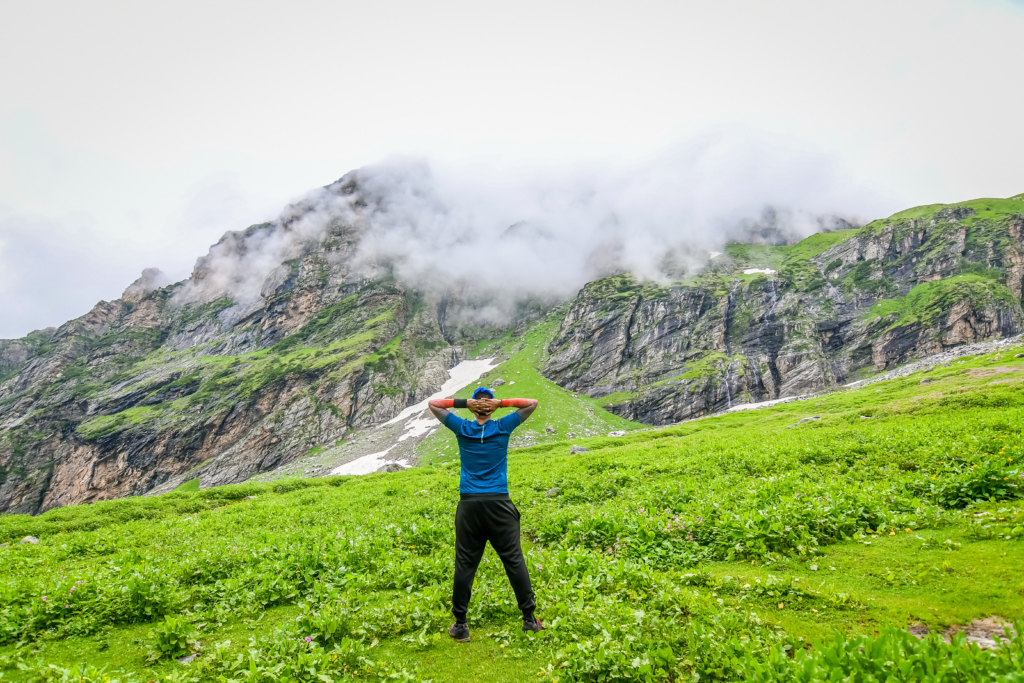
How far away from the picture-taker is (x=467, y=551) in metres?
9.03

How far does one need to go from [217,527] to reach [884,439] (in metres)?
33.3

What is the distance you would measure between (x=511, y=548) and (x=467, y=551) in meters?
0.94

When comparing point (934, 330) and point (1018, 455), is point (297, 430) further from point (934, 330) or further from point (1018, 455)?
point (934, 330)

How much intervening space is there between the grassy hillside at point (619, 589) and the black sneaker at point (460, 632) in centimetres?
22

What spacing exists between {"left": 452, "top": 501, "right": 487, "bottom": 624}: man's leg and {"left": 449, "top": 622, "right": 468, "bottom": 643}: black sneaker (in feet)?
0.50

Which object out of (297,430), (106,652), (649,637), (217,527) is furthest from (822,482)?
(297,430)

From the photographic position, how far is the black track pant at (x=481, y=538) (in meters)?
8.87

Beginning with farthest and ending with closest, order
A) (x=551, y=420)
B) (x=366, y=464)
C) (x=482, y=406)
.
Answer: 1. (x=551, y=420)
2. (x=366, y=464)
3. (x=482, y=406)

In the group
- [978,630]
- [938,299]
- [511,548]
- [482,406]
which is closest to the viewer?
[978,630]

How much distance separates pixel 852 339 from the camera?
182000 mm

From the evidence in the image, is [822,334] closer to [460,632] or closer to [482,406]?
[482,406]

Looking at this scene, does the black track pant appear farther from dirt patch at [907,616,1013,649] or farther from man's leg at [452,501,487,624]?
dirt patch at [907,616,1013,649]

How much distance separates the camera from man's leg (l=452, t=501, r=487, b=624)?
29.5 ft

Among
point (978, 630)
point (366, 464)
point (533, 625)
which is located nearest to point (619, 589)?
point (533, 625)
